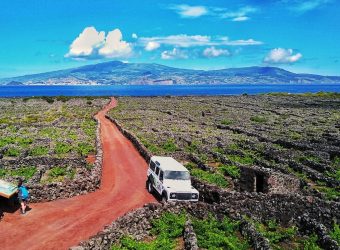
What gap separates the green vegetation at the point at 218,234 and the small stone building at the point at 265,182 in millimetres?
7209

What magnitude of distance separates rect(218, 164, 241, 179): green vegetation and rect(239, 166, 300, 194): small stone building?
3.71 metres

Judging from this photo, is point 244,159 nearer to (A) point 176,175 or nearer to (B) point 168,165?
(B) point 168,165

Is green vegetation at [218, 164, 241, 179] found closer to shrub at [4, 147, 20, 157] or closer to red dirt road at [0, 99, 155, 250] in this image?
red dirt road at [0, 99, 155, 250]

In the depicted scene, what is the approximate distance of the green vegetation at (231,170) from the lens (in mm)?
34381

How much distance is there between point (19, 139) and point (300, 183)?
3725 cm

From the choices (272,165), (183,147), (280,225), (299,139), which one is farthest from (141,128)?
(280,225)

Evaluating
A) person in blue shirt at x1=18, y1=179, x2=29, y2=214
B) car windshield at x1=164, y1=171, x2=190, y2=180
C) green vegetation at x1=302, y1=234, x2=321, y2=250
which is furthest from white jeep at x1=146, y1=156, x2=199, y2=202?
person in blue shirt at x1=18, y1=179, x2=29, y2=214

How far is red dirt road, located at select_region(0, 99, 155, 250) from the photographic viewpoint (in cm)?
2127

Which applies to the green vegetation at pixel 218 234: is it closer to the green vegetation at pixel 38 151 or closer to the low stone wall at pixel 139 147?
the low stone wall at pixel 139 147

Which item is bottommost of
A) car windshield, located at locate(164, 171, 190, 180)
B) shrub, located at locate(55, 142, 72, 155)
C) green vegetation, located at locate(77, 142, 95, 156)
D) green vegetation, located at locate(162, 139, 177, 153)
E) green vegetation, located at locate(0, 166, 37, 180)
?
green vegetation, located at locate(162, 139, 177, 153)

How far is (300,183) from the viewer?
3089cm

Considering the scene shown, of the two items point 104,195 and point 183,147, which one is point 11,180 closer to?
point 104,195

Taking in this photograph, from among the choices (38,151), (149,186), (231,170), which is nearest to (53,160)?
(38,151)

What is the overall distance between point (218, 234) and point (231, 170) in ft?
49.1
